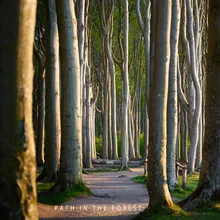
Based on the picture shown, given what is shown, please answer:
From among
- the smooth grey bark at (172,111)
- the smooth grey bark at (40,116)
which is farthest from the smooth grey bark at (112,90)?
the smooth grey bark at (172,111)

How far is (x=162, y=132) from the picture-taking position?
679 centimetres

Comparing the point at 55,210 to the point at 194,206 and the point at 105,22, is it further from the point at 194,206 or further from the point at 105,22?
the point at 105,22

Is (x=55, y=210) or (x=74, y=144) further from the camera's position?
(x=74, y=144)

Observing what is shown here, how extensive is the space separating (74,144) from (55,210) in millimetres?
2116

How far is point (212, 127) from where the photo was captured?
7648 millimetres

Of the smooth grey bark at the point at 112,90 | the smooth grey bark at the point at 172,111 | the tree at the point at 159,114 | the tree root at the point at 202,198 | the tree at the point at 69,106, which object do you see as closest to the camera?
the tree at the point at 159,114

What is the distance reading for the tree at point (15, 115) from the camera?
13.0 feet

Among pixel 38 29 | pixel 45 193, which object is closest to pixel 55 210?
pixel 45 193

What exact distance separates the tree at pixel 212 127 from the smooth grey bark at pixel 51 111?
5.12 metres

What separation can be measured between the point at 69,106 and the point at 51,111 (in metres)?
2.37

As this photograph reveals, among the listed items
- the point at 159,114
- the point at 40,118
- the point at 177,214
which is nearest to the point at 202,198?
the point at 177,214

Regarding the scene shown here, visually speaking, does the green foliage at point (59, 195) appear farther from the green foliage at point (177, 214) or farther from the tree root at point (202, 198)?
the tree root at point (202, 198)

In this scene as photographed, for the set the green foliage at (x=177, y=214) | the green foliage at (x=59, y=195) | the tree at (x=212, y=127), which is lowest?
the green foliage at (x=59, y=195)

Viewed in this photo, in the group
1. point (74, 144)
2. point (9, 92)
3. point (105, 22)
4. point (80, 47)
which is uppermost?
point (105, 22)
